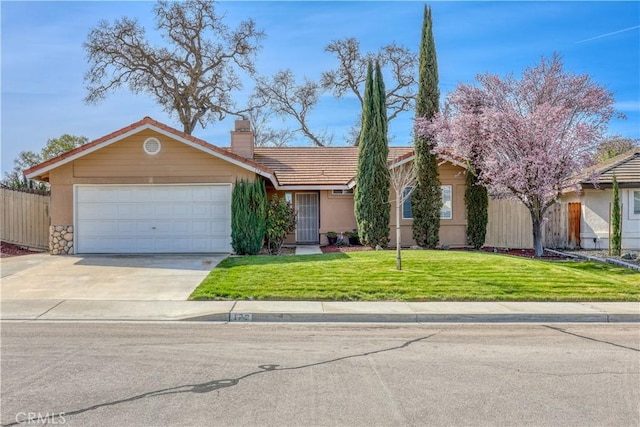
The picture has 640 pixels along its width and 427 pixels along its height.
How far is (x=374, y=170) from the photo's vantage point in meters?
17.4

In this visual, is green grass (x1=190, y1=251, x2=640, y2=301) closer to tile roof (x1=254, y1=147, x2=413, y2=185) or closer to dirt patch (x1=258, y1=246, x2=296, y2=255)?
dirt patch (x1=258, y1=246, x2=296, y2=255)

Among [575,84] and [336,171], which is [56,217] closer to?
[336,171]

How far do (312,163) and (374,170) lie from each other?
215 inches

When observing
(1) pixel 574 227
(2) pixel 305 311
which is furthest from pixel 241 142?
(1) pixel 574 227

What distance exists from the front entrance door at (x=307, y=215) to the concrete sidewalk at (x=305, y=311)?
11344mm

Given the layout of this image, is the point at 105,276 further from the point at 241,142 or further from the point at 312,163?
the point at 312,163

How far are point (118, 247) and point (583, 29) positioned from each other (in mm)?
16411

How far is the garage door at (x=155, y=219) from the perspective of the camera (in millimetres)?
16250

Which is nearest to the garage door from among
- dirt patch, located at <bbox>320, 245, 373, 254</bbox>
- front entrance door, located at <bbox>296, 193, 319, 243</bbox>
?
dirt patch, located at <bbox>320, 245, 373, 254</bbox>

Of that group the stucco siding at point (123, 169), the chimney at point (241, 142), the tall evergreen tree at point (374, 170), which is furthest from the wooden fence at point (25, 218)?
the tall evergreen tree at point (374, 170)

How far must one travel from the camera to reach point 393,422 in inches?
173

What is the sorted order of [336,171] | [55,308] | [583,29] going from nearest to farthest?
[55,308] < [583,29] < [336,171]

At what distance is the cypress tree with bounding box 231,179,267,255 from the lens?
15.8 metres

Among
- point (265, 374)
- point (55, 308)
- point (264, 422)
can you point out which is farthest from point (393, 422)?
point (55, 308)
